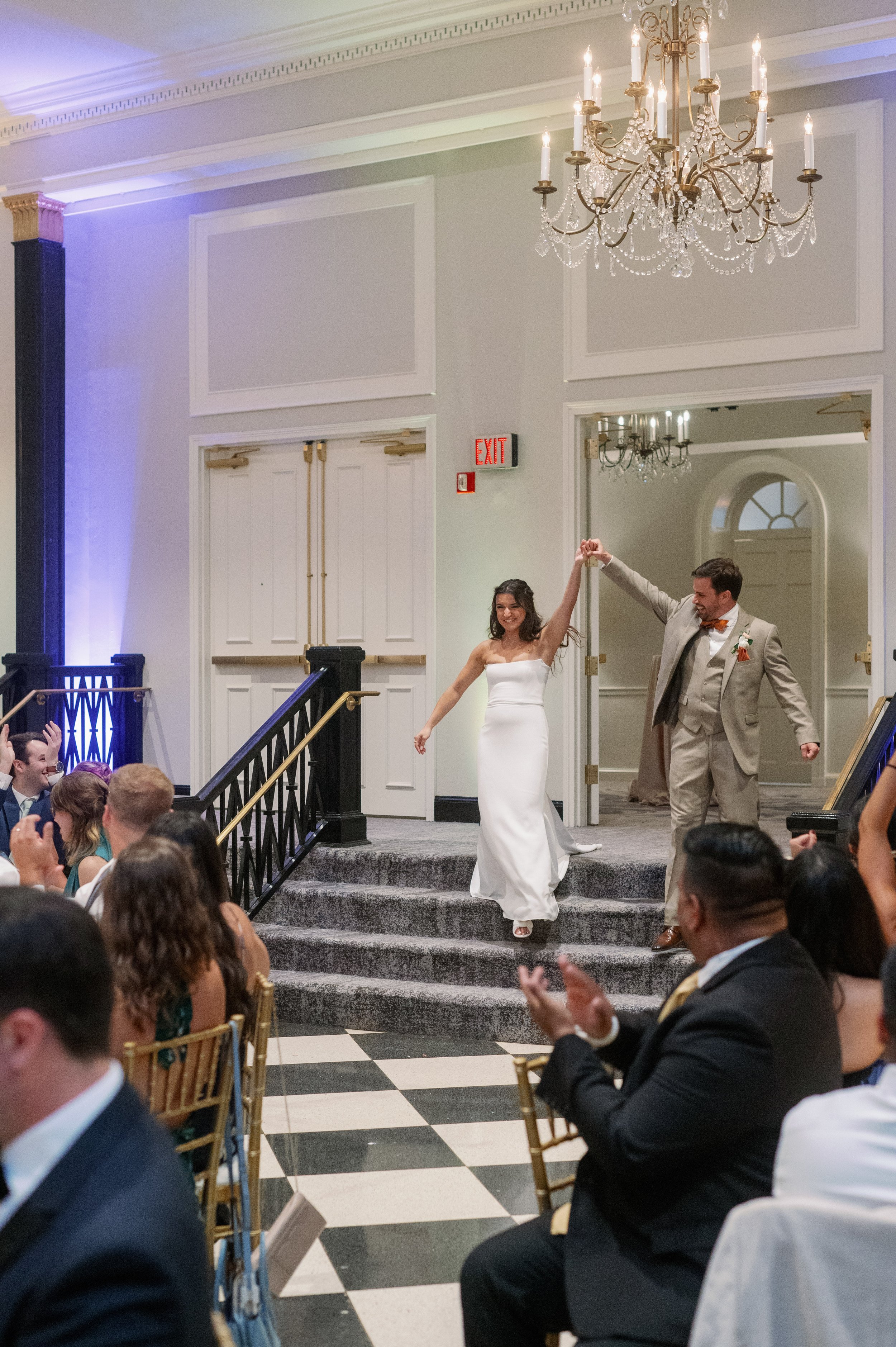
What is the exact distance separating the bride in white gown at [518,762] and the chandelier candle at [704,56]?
1.90m

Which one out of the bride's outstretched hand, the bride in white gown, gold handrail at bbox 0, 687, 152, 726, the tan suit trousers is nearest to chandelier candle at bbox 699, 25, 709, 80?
the bride in white gown

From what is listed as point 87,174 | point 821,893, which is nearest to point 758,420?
point 87,174

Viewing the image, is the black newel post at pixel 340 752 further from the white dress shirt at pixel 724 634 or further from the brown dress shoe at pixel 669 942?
the white dress shirt at pixel 724 634

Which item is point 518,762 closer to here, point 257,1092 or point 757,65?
point 757,65

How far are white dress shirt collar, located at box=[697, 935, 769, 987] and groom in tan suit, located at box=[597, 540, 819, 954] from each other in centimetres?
298

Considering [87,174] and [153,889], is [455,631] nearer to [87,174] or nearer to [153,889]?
[87,174]

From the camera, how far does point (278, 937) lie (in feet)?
19.3

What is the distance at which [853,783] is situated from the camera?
191 inches

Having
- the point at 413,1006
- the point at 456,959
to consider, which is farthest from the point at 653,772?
the point at 413,1006

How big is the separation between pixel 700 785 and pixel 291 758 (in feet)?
6.81

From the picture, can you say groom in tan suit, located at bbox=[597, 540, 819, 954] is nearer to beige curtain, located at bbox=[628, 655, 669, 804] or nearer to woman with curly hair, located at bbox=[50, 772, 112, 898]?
woman with curly hair, located at bbox=[50, 772, 112, 898]

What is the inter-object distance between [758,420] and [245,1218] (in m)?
9.13

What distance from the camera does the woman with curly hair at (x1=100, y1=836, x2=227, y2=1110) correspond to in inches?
90.7

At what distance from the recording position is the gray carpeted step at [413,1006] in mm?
5152
